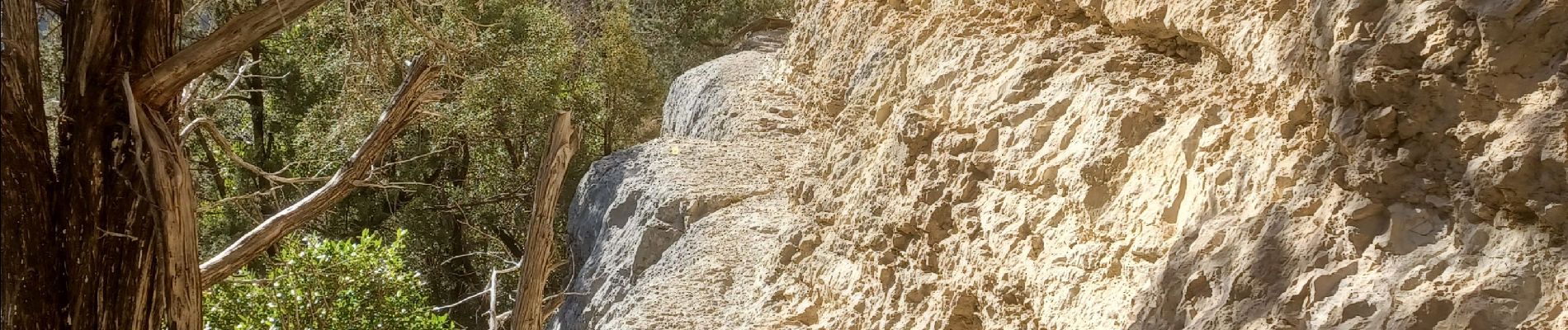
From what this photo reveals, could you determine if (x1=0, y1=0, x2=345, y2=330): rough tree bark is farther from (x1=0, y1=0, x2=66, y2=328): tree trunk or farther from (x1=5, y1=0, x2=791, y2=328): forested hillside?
(x1=5, y1=0, x2=791, y2=328): forested hillside

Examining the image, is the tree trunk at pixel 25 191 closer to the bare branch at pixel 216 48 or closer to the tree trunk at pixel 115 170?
the tree trunk at pixel 115 170

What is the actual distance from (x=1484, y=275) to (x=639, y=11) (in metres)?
18.2

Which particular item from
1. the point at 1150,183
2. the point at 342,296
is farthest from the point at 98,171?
the point at 342,296

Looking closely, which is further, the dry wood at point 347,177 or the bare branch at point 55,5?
the dry wood at point 347,177

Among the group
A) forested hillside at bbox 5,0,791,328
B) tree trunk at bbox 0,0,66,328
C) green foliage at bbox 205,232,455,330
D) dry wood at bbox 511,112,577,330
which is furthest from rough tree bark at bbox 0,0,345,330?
forested hillside at bbox 5,0,791,328

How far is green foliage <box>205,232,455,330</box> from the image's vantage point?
1078cm

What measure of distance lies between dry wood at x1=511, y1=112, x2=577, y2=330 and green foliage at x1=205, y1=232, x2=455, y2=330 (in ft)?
18.7

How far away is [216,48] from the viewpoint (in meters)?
3.40

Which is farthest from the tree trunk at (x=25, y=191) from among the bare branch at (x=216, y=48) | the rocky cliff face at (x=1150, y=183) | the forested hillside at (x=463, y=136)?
the forested hillside at (x=463, y=136)

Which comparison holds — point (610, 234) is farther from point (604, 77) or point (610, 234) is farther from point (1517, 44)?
point (1517, 44)

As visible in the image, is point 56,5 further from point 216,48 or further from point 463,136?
point 463,136

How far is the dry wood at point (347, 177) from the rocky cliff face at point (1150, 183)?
8.47 feet

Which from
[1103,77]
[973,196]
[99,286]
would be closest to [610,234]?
[973,196]

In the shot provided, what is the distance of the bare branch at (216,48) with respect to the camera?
130 inches
